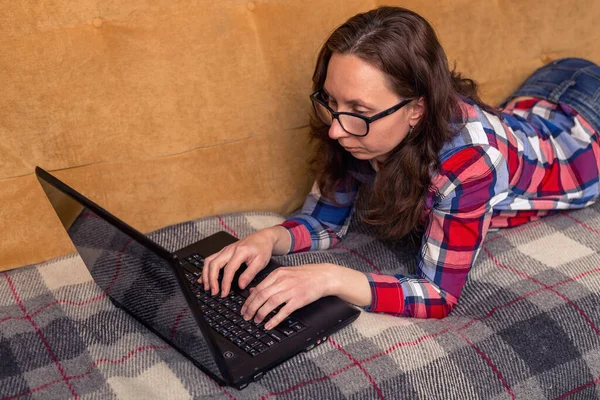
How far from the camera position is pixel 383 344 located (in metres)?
1.26

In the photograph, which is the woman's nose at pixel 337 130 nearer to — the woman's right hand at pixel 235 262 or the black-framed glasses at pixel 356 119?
Answer: the black-framed glasses at pixel 356 119

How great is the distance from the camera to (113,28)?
1.48m

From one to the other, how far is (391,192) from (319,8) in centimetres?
47

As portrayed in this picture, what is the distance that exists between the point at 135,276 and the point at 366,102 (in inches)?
18.5

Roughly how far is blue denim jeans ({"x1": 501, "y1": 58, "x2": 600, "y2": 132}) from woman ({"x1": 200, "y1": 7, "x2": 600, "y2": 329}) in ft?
0.88

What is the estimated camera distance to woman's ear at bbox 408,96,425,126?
1.35 meters

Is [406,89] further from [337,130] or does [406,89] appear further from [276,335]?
[276,335]

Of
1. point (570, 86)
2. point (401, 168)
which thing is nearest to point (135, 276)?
point (401, 168)

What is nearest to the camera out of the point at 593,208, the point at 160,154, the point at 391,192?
the point at 391,192

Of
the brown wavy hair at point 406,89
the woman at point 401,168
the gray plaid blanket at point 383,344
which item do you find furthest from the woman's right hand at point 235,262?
the brown wavy hair at point 406,89

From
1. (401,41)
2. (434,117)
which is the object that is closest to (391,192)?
(434,117)

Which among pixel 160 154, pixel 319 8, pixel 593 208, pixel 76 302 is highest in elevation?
pixel 319 8

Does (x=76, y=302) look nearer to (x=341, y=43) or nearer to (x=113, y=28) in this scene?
(x=113, y=28)

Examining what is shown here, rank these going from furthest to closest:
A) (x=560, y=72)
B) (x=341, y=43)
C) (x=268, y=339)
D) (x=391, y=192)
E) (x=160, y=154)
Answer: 1. (x=560, y=72)
2. (x=160, y=154)
3. (x=391, y=192)
4. (x=341, y=43)
5. (x=268, y=339)
